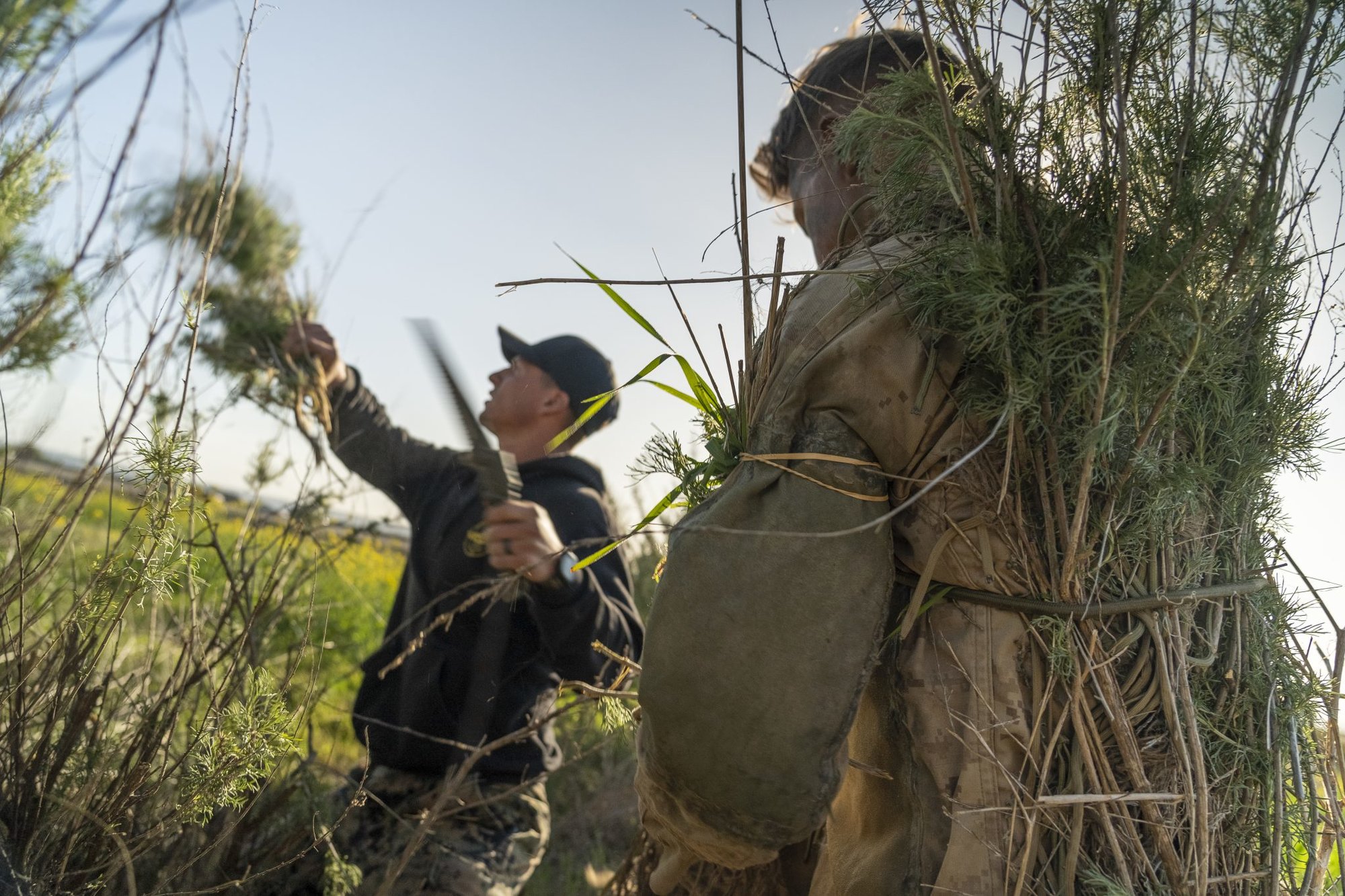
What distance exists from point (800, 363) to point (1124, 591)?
539 mm

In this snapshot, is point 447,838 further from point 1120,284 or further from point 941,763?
point 1120,284

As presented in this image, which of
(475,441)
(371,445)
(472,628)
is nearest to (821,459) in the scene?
(475,441)

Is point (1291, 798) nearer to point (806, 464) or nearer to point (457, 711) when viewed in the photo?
point (806, 464)

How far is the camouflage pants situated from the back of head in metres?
1.81

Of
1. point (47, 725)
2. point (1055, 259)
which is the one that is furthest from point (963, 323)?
point (47, 725)

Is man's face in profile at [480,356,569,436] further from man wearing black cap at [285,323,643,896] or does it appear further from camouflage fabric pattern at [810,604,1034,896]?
camouflage fabric pattern at [810,604,1034,896]

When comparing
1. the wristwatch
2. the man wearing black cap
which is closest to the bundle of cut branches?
the man wearing black cap

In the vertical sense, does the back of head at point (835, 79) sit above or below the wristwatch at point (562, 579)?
above

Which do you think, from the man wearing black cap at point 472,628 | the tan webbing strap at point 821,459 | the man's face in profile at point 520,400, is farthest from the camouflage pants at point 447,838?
the tan webbing strap at point 821,459

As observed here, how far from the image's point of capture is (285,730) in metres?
1.51

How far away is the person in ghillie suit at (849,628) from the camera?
3.94ft

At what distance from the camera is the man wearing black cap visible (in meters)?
2.54

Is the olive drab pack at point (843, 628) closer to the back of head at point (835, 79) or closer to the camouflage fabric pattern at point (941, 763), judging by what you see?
the camouflage fabric pattern at point (941, 763)

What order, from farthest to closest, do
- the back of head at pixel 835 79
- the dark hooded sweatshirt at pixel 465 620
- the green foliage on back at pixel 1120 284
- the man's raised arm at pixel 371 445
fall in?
the man's raised arm at pixel 371 445
the dark hooded sweatshirt at pixel 465 620
the back of head at pixel 835 79
the green foliage on back at pixel 1120 284
